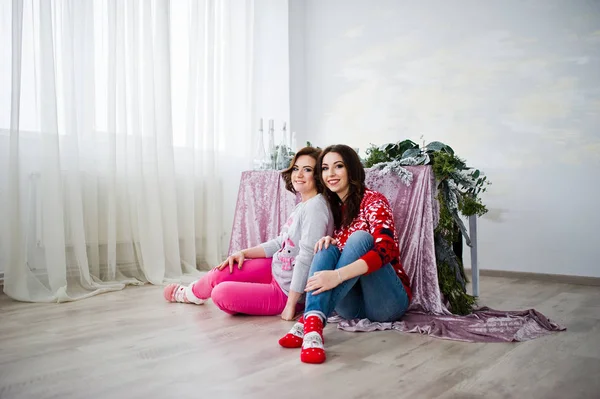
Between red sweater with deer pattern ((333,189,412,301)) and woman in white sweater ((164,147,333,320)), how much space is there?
12 cm

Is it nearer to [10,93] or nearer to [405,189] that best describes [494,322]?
[405,189]

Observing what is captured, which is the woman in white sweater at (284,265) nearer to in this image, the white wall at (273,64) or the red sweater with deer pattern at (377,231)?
the red sweater with deer pattern at (377,231)

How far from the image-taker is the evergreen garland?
227 centimetres

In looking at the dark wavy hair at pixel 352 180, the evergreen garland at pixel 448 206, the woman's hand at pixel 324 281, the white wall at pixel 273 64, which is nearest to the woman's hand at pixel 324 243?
the woman's hand at pixel 324 281

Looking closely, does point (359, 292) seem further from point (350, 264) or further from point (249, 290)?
point (249, 290)

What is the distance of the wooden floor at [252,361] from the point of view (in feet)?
4.40

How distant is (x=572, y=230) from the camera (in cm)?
331

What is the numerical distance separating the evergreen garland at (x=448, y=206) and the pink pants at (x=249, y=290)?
2.38 feet

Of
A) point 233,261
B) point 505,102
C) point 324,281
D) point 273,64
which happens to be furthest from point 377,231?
point 273,64

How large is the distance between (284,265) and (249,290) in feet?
0.61

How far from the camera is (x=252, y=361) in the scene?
159cm

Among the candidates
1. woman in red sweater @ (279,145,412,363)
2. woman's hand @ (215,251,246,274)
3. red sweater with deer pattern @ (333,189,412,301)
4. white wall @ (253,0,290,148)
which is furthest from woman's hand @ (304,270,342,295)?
white wall @ (253,0,290,148)

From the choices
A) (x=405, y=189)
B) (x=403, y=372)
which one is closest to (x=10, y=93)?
(x=405, y=189)

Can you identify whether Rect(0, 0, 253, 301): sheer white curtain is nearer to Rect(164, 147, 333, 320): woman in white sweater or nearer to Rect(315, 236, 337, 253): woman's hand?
Rect(164, 147, 333, 320): woman in white sweater
